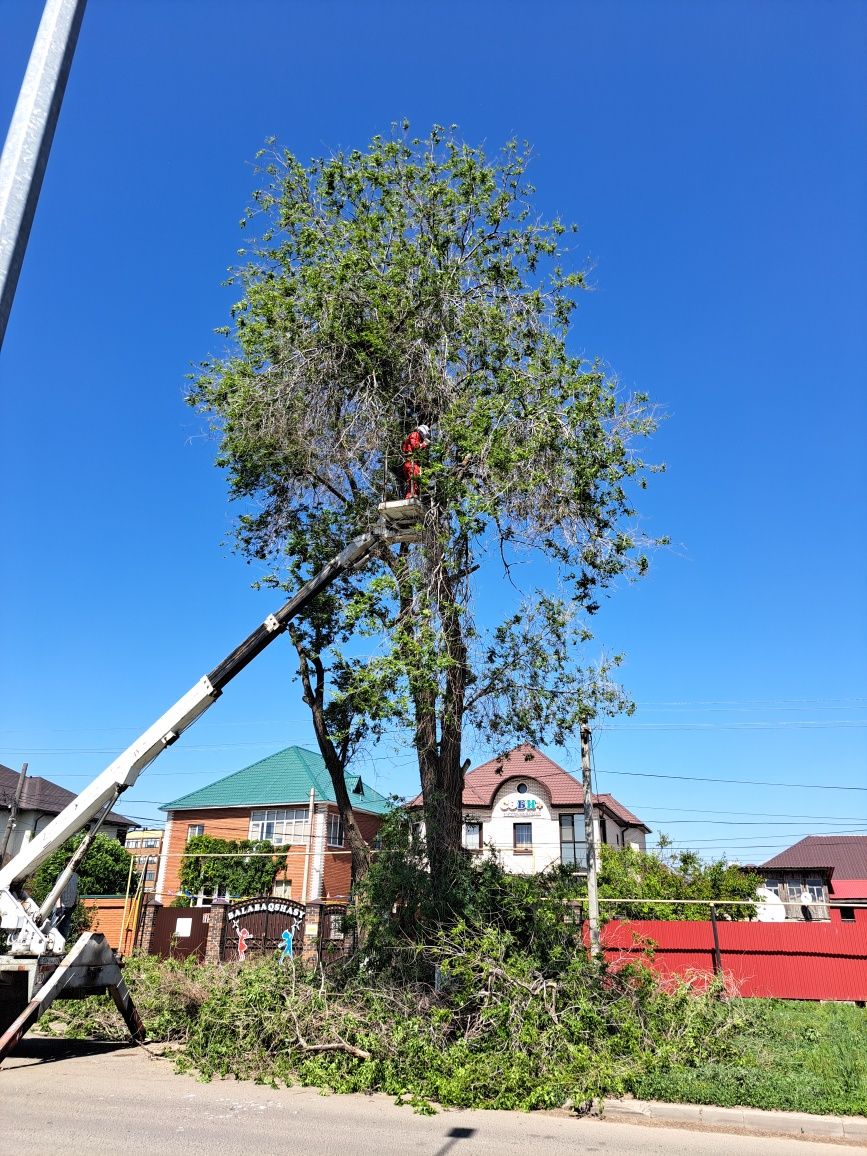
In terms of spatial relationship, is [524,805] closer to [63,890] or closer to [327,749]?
[327,749]

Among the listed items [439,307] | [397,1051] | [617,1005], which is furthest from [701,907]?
[439,307]

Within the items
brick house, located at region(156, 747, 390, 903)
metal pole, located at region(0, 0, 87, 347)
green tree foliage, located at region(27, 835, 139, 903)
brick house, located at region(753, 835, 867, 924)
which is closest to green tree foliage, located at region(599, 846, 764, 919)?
brick house, located at region(753, 835, 867, 924)

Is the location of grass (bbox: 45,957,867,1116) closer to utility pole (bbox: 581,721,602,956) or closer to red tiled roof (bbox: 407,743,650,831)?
utility pole (bbox: 581,721,602,956)

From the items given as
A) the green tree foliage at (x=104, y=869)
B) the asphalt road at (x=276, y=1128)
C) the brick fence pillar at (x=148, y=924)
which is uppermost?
the green tree foliage at (x=104, y=869)

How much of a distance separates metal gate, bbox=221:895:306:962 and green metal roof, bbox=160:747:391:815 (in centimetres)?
1476

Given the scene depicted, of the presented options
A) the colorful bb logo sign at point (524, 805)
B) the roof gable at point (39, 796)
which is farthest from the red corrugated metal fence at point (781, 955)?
the roof gable at point (39, 796)

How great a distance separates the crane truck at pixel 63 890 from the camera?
A: 10117mm

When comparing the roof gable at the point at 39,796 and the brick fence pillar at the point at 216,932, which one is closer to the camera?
the brick fence pillar at the point at 216,932

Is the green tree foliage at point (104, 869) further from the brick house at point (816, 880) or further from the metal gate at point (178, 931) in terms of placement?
the brick house at point (816, 880)

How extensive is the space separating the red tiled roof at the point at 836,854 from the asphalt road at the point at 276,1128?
48.3m

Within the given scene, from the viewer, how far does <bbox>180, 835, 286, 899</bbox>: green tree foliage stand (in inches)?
1305

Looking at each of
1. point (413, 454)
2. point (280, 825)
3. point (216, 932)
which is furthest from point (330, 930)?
point (280, 825)

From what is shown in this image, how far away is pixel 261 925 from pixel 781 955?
12860 mm

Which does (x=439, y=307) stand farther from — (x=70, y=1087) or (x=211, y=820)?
(x=211, y=820)
